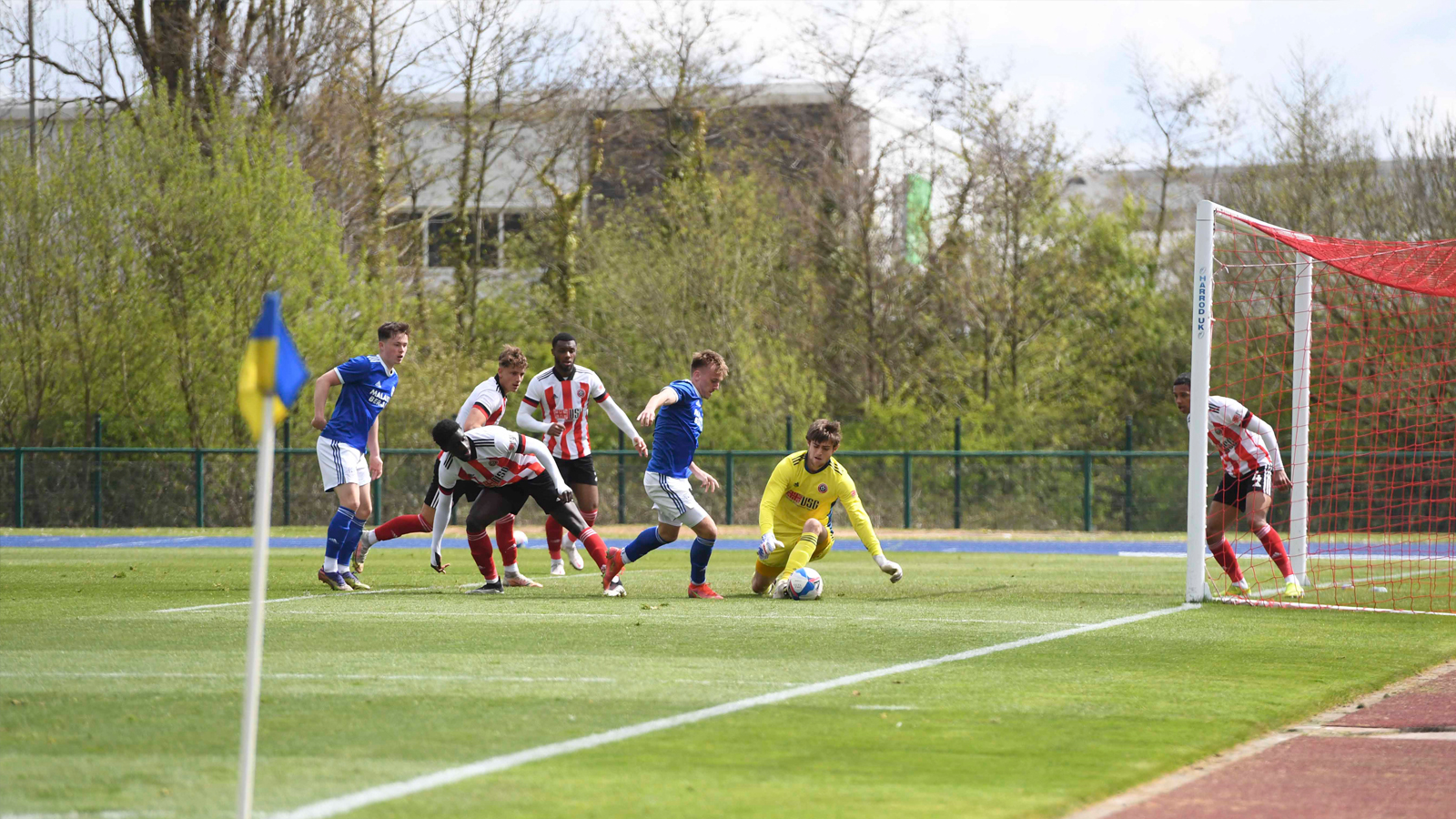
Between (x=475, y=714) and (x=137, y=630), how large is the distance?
406cm

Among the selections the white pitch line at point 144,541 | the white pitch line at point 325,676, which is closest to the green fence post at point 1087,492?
the white pitch line at point 144,541

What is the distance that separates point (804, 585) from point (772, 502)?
722mm

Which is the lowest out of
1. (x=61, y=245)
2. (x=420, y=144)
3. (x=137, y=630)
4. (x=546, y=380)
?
(x=137, y=630)

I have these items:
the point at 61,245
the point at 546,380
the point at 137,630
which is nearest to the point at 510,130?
the point at 61,245

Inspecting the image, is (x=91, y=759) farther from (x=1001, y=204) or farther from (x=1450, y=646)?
(x=1001, y=204)

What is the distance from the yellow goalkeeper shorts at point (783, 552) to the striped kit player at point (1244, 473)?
10.3ft

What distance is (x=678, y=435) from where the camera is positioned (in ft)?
39.4

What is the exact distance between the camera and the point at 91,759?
215 inches

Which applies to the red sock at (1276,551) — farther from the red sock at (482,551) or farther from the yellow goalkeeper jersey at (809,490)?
the red sock at (482,551)

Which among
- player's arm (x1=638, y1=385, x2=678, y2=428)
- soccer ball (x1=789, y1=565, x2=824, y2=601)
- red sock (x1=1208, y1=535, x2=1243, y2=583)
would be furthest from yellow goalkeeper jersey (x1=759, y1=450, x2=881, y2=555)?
red sock (x1=1208, y1=535, x2=1243, y2=583)

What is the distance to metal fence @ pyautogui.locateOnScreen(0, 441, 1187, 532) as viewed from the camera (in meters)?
27.6

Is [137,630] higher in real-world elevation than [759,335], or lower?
lower

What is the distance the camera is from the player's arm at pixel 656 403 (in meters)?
11.0

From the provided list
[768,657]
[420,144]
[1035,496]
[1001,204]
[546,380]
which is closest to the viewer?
[768,657]
